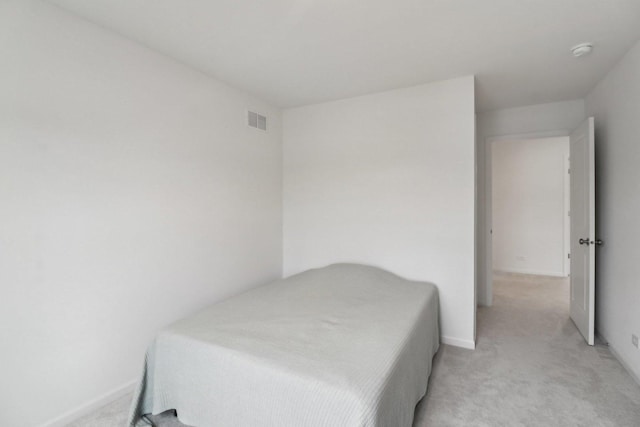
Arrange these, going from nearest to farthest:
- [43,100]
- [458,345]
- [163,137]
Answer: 1. [43,100]
2. [163,137]
3. [458,345]

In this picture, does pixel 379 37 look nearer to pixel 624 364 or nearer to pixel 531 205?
pixel 624 364

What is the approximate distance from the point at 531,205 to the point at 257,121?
5.00m

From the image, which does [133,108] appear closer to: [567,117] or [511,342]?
[511,342]

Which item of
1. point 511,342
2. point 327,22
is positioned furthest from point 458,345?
point 327,22

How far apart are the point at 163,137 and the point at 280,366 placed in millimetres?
1847

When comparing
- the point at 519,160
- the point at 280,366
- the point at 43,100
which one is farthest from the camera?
the point at 519,160

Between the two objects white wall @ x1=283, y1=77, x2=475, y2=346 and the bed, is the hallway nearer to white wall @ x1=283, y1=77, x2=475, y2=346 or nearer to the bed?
the bed

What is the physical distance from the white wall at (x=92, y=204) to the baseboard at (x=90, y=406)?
0.02 metres

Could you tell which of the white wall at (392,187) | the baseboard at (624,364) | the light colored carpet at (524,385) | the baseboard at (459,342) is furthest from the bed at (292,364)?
the baseboard at (624,364)

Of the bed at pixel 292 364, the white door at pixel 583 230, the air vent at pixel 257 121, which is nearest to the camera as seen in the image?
the bed at pixel 292 364

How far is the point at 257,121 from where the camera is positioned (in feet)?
10.5

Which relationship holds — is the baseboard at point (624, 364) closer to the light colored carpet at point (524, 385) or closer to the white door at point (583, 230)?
the light colored carpet at point (524, 385)

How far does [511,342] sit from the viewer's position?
269cm

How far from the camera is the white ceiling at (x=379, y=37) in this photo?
1712 millimetres
